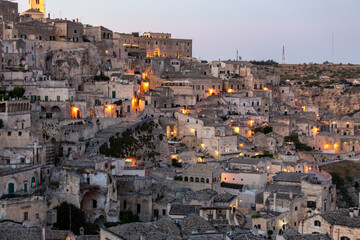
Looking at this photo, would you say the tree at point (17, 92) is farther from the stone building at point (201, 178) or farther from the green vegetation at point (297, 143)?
the green vegetation at point (297, 143)

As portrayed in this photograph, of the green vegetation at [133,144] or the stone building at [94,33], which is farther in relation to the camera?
the stone building at [94,33]

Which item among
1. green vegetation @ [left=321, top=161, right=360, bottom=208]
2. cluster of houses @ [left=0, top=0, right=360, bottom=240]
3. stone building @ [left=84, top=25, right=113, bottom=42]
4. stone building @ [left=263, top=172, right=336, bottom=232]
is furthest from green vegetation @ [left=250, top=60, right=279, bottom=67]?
stone building @ [left=263, top=172, right=336, bottom=232]

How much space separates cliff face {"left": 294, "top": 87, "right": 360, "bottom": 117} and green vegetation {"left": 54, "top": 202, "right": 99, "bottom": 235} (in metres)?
53.3

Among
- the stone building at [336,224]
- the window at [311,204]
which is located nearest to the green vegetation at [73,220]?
the stone building at [336,224]

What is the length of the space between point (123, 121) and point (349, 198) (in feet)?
68.7

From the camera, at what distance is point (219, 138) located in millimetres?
51719

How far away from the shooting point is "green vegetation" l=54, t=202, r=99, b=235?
3173 centimetres

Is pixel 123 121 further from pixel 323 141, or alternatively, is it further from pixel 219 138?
pixel 323 141

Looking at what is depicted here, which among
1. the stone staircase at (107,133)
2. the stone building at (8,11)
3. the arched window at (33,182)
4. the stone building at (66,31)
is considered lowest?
the arched window at (33,182)

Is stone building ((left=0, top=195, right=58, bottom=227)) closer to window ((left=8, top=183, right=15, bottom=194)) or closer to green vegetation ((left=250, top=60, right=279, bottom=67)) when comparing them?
window ((left=8, top=183, right=15, bottom=194))

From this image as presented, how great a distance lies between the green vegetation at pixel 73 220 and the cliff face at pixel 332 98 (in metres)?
53.3

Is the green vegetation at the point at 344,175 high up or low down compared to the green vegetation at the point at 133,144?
down

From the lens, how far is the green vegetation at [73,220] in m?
31.7

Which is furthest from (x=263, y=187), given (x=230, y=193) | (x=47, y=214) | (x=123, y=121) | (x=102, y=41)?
(x=102, y=41)
